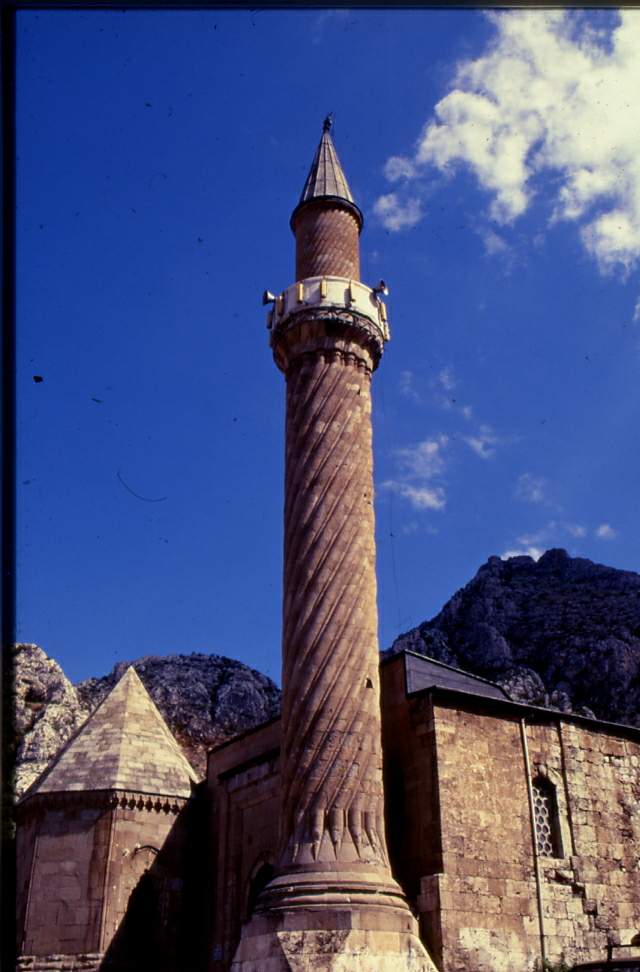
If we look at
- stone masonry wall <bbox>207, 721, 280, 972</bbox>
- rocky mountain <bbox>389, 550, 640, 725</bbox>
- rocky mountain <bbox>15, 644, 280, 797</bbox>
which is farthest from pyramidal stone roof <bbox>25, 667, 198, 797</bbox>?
rocky mountain <bbox>389, 550, 640, 725</bbox>

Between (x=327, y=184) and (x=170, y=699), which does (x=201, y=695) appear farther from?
(x=327, y=184)

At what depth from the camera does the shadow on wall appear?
15.4m

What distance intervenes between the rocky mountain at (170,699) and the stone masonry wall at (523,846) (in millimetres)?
17451

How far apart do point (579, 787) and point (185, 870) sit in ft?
23.9

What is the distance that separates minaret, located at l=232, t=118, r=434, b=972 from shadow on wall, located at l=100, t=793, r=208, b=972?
5.76 m

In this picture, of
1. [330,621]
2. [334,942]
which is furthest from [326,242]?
Result: [334,942]

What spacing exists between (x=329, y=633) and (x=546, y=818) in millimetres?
4981

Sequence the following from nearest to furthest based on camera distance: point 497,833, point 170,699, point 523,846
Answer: point 497,833 < point 523,846 < point 170,699

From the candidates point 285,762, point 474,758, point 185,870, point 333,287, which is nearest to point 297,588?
point 285,762

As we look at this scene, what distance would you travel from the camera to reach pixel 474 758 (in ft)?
43.3

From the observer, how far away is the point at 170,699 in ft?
109

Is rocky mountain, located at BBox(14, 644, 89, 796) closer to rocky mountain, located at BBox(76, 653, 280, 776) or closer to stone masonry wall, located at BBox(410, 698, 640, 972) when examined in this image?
rocky mountain, located at BBox(76, 653, 280, 776)

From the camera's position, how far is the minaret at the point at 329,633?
10.0m

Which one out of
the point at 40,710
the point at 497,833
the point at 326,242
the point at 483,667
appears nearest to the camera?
the point at 497,833
